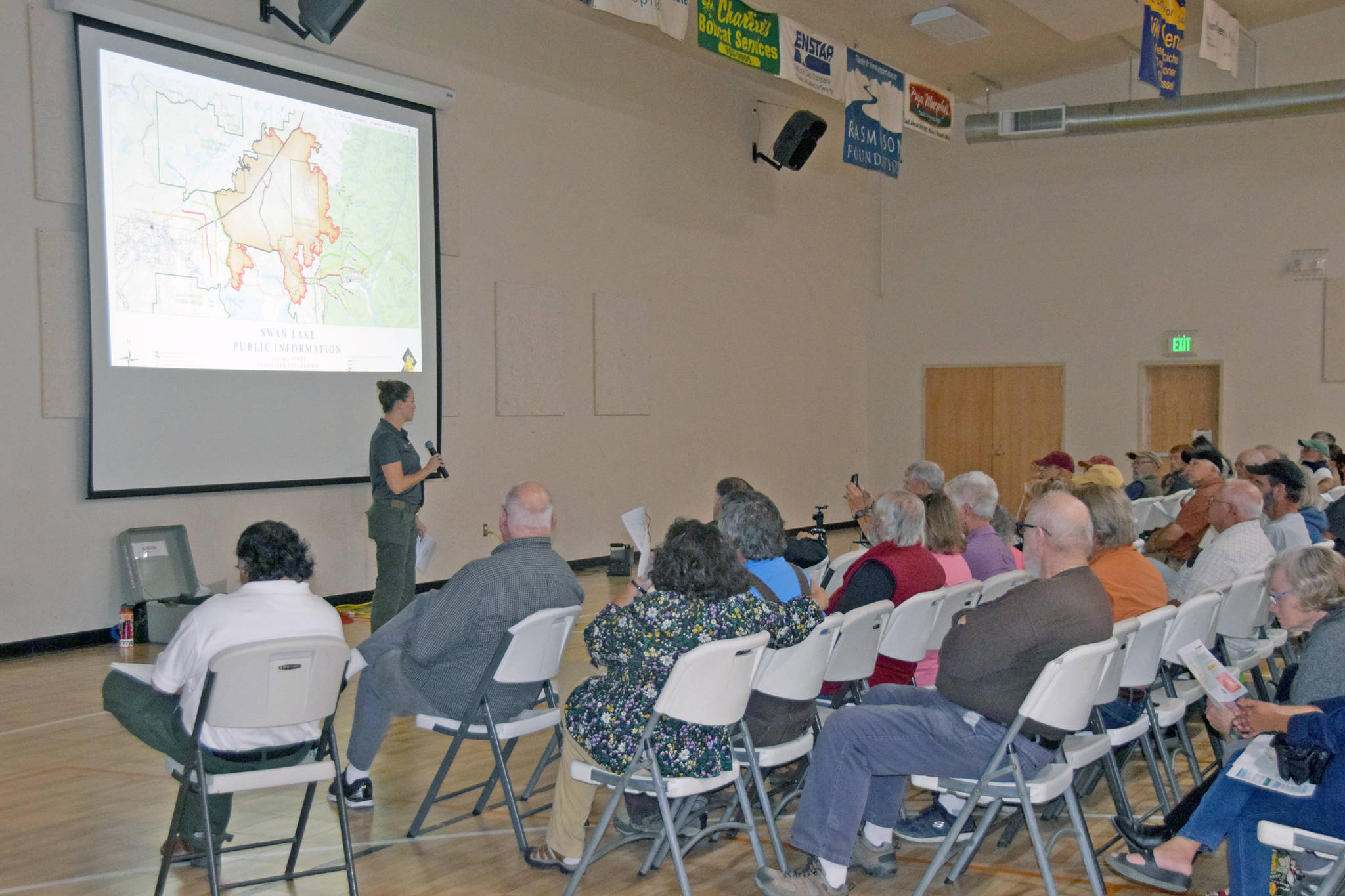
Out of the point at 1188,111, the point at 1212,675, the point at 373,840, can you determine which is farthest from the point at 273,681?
the point at 1188,111

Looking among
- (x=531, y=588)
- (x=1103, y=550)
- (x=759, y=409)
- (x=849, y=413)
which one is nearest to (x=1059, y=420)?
(x=849, y=413)

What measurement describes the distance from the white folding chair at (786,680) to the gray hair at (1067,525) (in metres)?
0.63

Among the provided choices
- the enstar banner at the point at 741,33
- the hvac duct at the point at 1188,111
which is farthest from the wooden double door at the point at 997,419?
the enstar banner at the point at 741,33

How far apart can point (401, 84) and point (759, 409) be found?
18.0 feet

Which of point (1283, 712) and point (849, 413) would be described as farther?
point (849, 413)

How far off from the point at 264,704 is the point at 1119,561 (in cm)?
275

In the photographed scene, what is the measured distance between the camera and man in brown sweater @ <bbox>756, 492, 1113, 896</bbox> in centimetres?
299

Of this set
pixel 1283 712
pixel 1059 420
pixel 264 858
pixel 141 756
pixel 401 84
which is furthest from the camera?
pixel 1059 420

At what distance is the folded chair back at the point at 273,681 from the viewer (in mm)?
2801

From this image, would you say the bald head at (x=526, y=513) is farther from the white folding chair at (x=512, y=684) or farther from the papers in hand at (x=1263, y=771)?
the papers in hand at (x=1263, y=771)

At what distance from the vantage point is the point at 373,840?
358cm

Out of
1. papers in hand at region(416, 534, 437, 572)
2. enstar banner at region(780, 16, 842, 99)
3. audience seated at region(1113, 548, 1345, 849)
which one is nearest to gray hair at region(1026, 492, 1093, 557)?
audience seated at region(1113, 548, 1345, 849)

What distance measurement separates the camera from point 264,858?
340 cm

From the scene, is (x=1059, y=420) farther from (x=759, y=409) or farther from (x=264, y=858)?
(x=264, y=858)
